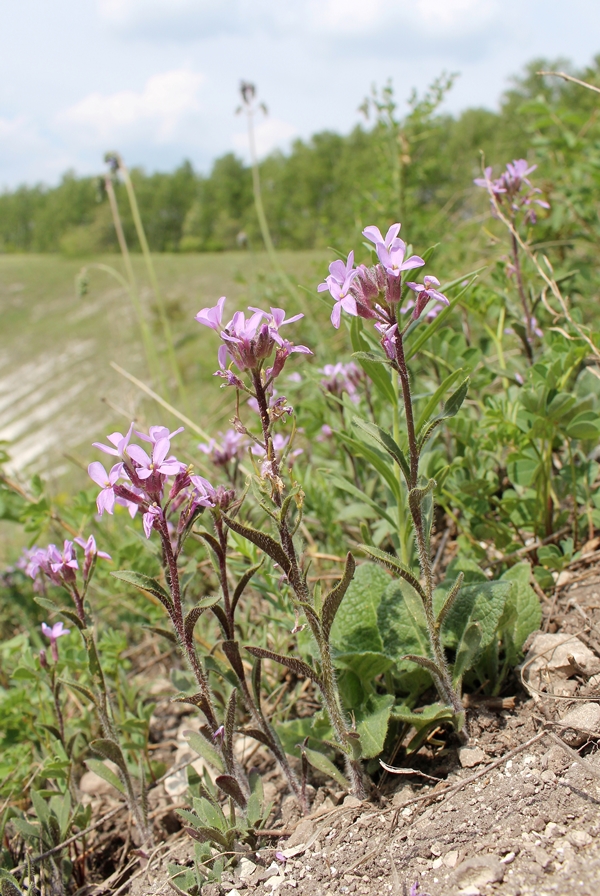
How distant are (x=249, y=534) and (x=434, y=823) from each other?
73 cm

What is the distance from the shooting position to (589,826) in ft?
3.98

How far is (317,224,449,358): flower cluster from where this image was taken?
1263mm

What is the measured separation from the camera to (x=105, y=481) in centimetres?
140

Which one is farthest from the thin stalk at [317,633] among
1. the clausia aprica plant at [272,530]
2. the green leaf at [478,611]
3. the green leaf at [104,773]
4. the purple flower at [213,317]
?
the green leaf at [104,773]

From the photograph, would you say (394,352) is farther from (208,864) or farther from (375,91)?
(375,91)

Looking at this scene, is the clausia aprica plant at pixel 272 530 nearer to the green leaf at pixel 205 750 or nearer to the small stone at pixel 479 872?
the green leaf at pixel 205 750

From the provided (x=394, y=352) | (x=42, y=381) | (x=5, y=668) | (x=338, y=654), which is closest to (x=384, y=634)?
(x=338, y=654)

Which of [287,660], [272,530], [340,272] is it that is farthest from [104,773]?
[340,272]

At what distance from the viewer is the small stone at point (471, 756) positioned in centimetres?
152

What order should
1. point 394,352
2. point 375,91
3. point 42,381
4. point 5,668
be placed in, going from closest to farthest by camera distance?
point 394,352 < point 5,668 < point 375,91 < point 42,381

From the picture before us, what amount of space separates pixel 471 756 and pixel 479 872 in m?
0.35

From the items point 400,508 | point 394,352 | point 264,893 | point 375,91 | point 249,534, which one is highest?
point 375,91

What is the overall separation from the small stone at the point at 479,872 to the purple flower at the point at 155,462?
93 cm

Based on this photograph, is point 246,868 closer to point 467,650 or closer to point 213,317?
point 467,650
